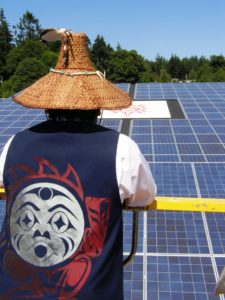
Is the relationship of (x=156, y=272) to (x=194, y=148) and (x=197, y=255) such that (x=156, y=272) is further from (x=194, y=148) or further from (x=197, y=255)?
(x=194, y=148)

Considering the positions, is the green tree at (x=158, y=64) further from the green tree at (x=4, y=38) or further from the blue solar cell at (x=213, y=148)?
the blue solar cell at (x=213, y=148)

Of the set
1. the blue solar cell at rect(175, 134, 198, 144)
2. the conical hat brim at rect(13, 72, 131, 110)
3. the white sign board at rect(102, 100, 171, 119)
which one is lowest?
the blue solar cell at rect(175, 134, 198, 144)

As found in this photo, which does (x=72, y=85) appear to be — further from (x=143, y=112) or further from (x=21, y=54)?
(x=21, y=54)

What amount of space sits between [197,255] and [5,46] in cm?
5185

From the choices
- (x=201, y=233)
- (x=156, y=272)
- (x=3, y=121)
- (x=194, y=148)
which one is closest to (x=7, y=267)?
(x=156, y=272)

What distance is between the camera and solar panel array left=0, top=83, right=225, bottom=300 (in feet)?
15.0

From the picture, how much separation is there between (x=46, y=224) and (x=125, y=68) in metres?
46.2

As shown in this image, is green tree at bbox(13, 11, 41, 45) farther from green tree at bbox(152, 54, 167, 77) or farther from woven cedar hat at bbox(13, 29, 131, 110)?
woven cedar hat at bbox(13, 29, 131, 110)

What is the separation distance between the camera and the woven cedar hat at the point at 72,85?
1.86 m

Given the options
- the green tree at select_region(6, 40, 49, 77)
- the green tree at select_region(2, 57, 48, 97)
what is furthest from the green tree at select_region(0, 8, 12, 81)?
the green tree at select_region(2, 57, 48, 97)

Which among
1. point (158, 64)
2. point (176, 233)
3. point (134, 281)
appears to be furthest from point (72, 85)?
point (158, 64)

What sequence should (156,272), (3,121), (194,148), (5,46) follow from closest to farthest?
1. (156,272)
2. (194,148)
3. (3,121)
4. (5,46)

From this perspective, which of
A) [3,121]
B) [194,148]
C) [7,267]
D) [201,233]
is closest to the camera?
[7,267]

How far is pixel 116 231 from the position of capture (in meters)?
1.83
